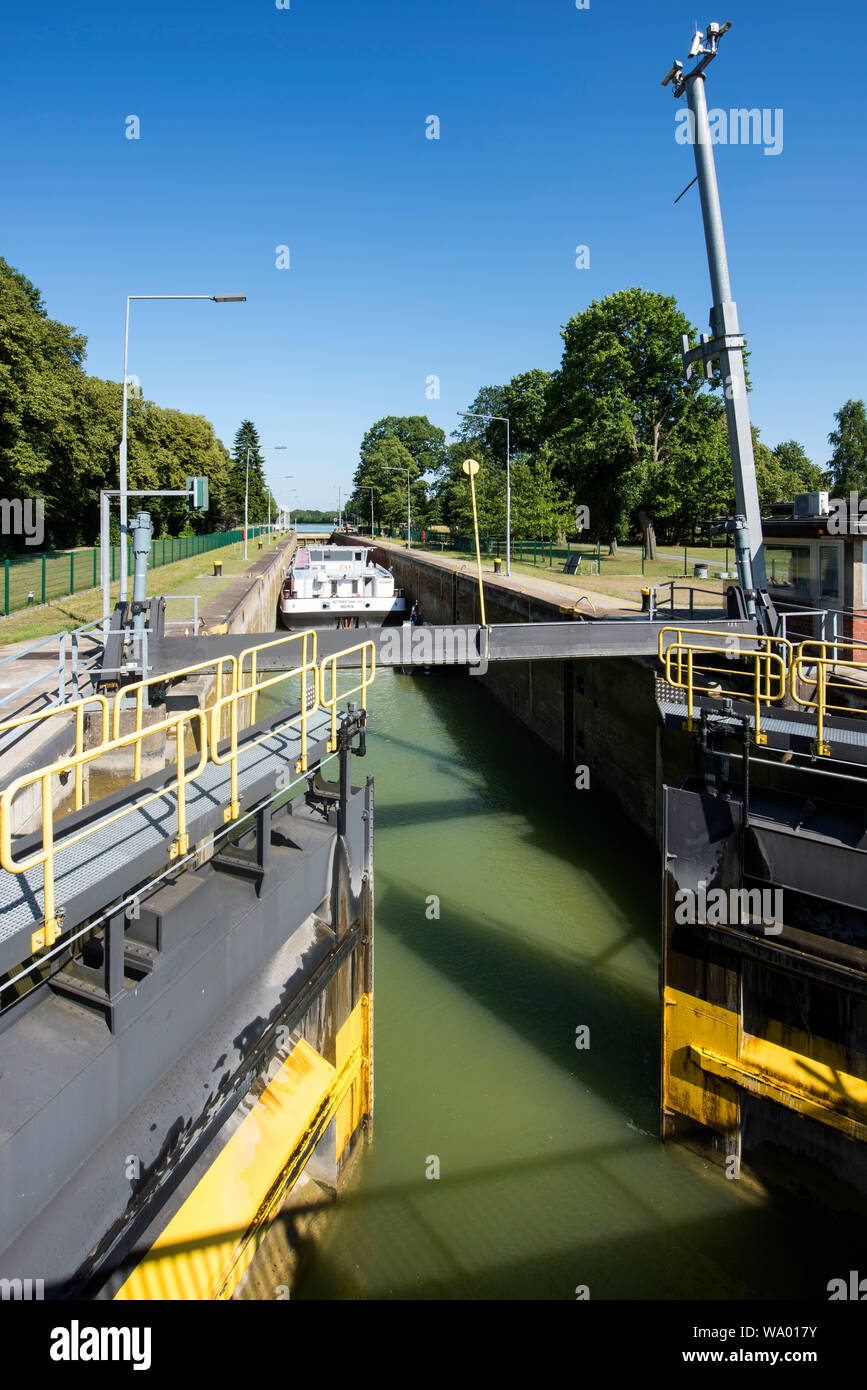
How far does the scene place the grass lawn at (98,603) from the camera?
18.8 metres

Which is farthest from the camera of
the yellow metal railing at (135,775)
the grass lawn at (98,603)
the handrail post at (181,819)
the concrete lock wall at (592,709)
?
the grass lawn at (98,603)

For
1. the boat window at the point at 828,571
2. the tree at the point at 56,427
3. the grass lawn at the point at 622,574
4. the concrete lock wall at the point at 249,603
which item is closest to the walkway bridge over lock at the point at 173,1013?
the boat window at the point at 828,571

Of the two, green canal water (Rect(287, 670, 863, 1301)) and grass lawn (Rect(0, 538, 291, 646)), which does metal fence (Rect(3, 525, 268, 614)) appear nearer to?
grass lawn (Rect(0, 538, 291, 646))

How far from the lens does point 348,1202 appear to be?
23.0 feet

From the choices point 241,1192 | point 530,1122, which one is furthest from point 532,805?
point 241,1192

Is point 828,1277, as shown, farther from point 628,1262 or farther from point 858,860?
point 858,860

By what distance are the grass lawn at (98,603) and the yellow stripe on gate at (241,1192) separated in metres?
13.9

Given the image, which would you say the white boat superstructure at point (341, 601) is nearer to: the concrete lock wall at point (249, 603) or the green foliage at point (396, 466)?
the concrete lock wall at point (249, 603)

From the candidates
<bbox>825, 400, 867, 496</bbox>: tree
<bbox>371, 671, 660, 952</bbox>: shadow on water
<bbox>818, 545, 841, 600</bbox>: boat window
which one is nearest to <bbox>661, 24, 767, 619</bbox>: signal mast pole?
<bbox>818, 545, 841, 600</bbox>: boat window

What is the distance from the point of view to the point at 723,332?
44.5ft

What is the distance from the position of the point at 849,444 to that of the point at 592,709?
58519 millimetres
